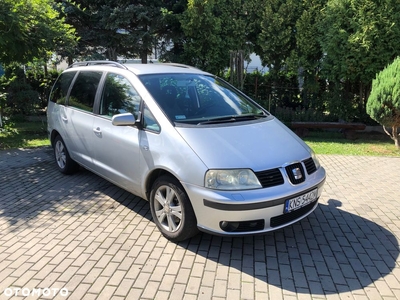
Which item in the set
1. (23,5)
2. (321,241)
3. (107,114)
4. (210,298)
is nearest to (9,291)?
(210,298)

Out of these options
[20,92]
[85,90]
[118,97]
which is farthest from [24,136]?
[118,97]

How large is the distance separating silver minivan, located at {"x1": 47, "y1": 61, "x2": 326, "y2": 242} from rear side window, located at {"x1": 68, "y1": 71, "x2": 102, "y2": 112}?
2 cm

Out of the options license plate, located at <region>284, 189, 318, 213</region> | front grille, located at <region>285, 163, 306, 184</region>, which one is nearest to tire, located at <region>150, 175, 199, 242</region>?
license plate, located at <region>284, 189, 318, 213</region>

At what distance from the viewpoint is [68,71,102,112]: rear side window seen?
464 centimetres

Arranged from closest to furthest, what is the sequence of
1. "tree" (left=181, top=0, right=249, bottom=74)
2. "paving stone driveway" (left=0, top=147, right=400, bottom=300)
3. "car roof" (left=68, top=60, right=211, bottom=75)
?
"paving stone driveway" (left=0, top=147, right=400, bottom=300) < "car roof" (left=68, top=60, right=211, bottom=75) < "tree" (left=181, top=0, right=249, bottom=74)

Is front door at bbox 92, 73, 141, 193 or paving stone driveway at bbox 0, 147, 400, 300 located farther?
front door at bbox 92, 73, 141, 193

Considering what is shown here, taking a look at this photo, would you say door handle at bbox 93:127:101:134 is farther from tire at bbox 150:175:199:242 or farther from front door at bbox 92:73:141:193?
tire at bbox 150:175:199:242

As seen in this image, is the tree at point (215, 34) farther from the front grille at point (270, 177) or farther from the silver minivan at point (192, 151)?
the front grille at point (270, 177)

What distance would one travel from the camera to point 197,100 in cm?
408

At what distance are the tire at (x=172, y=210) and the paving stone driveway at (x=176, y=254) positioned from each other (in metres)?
0.17

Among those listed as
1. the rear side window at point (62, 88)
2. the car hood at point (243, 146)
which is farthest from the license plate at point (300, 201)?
the rear side window at point (62, 88)

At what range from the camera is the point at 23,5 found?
6.84 m

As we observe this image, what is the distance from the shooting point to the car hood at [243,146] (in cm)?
312

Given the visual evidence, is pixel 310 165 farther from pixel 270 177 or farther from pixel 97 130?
pixel 97 130
